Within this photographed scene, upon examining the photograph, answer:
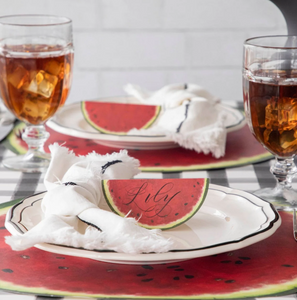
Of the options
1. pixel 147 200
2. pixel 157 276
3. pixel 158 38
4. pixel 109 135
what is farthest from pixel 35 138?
pixel 158 38

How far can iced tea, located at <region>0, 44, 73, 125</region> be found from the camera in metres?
1.19

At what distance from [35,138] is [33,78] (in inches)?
5.9

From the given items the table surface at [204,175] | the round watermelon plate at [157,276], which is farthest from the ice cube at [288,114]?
the round watermelon plate at [157,276]

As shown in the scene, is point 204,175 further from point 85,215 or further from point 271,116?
point 85,215

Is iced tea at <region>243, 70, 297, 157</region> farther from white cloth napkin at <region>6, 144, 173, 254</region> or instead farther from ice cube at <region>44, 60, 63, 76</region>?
ice cube at <region>44, 60, 63, 76</region>

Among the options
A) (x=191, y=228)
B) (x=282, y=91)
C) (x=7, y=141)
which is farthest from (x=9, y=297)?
(x=7, y=141)

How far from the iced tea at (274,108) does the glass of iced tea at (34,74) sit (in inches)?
18.2

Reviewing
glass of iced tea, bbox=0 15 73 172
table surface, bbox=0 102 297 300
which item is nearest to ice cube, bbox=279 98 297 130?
table surface, bbox=0 102 297 300

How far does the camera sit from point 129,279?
0.67 meters

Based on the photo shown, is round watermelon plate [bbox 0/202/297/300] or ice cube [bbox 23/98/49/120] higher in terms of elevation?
ice cube [bbox 23/98/49/120]

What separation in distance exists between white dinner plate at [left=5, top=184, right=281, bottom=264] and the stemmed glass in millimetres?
139

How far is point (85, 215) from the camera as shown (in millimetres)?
725

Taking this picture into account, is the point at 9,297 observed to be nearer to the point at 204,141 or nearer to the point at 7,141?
the point at 204,141

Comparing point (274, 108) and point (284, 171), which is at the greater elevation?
point (274, 108)
